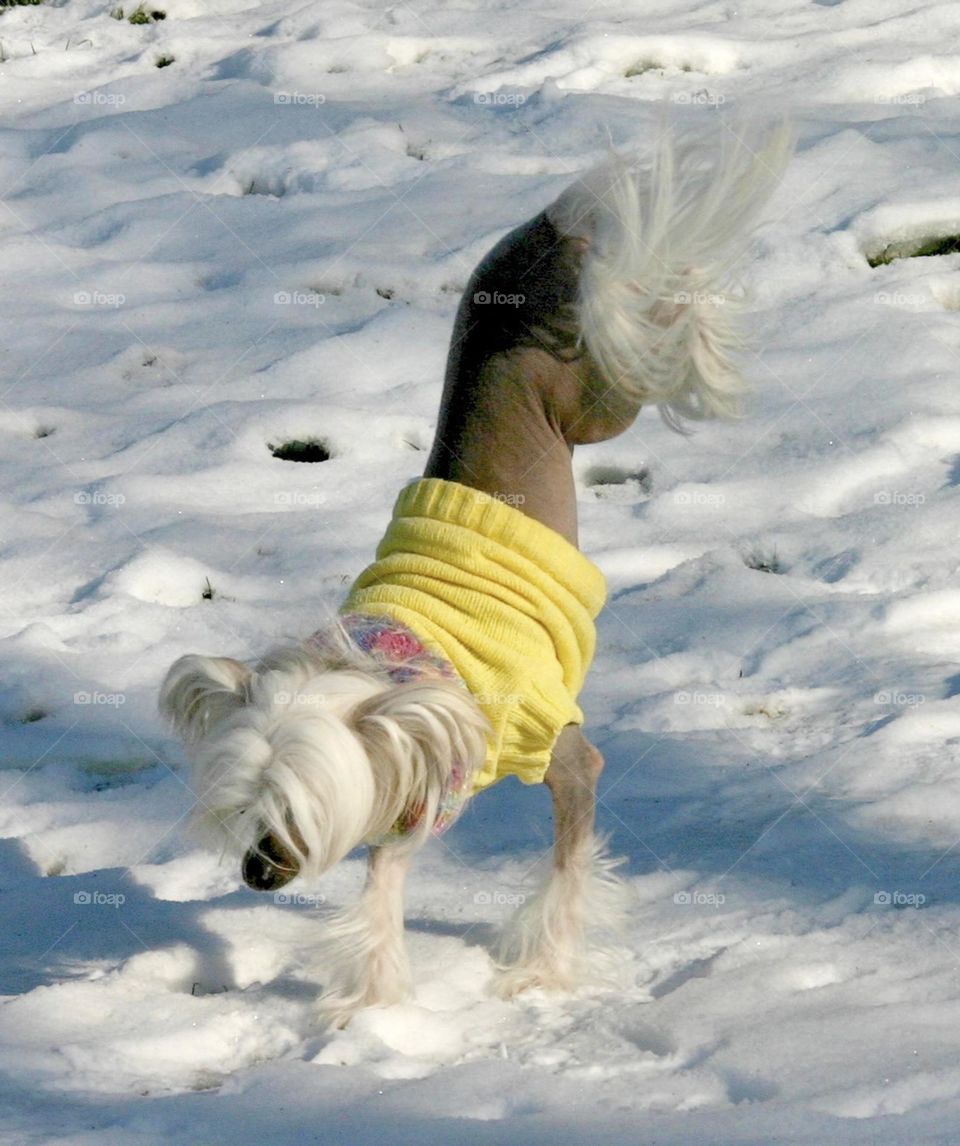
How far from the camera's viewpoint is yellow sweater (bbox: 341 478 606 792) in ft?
9.10

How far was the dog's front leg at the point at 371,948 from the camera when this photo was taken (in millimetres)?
2814

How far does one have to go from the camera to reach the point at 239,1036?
2756 mm

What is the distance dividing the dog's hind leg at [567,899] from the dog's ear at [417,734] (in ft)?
1.35

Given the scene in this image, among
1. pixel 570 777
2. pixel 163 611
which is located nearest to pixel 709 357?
pixel 570 777

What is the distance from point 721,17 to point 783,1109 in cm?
540

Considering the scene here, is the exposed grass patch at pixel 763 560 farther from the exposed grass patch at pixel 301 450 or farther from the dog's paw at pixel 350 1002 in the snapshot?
the dog's paw at pixel 350 1002

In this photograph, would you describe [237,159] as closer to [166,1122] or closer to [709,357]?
[709,357]

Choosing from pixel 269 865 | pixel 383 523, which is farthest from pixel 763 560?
pixel 269 865

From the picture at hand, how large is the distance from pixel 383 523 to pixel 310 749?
2185 mm

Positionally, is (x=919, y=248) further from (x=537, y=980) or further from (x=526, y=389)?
(x=537, y=980)

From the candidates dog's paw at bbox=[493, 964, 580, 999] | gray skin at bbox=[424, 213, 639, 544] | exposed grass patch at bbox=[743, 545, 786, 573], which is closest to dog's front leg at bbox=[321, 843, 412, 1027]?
dog's paw at bbox=[493, 964, 580, 999]

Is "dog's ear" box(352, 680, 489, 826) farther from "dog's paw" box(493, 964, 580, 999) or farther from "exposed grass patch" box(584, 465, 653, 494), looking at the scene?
"exposed grass patch" box(584, 465, 653, 494)

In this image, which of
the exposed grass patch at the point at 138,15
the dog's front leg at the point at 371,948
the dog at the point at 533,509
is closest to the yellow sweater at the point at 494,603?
the dog at the point at 533,509

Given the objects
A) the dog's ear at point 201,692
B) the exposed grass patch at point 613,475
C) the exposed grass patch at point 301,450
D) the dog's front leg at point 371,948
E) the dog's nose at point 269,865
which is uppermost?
the dog's ear at point 201,692
